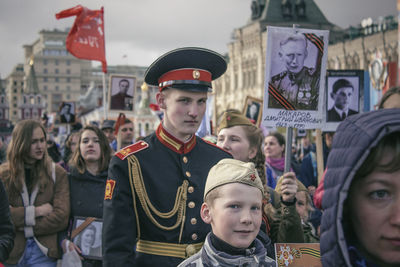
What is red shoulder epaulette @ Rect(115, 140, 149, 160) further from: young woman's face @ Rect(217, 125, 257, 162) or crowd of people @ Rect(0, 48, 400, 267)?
young woman's face @ Rect(217, 125, 257, 162)

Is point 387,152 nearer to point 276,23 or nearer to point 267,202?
point 267,202

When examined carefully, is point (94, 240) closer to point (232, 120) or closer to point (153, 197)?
point (232, 120)

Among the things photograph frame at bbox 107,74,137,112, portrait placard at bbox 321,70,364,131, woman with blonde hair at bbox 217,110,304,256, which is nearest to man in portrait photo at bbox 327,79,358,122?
portrait placard at bbox 321,70,364,131

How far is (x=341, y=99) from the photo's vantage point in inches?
246

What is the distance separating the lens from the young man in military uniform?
2.79m

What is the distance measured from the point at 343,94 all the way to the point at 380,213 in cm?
511

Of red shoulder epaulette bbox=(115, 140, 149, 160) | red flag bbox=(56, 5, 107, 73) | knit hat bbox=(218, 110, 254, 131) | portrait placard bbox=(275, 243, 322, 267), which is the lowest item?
portrait placard bbox=(275, 243, 322, 267)

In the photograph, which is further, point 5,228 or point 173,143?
point 5,228

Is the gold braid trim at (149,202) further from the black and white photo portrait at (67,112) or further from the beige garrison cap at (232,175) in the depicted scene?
the black and white photo portrait at (67,112)

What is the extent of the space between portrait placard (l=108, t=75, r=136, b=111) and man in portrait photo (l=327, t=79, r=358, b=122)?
4239mm

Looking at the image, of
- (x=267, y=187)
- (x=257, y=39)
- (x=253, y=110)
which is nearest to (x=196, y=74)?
(x=267, y=187)

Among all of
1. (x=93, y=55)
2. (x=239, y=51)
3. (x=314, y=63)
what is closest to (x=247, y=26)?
(x=239, y=51)

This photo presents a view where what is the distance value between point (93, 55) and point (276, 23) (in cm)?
5716

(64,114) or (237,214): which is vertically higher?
(64,114)
